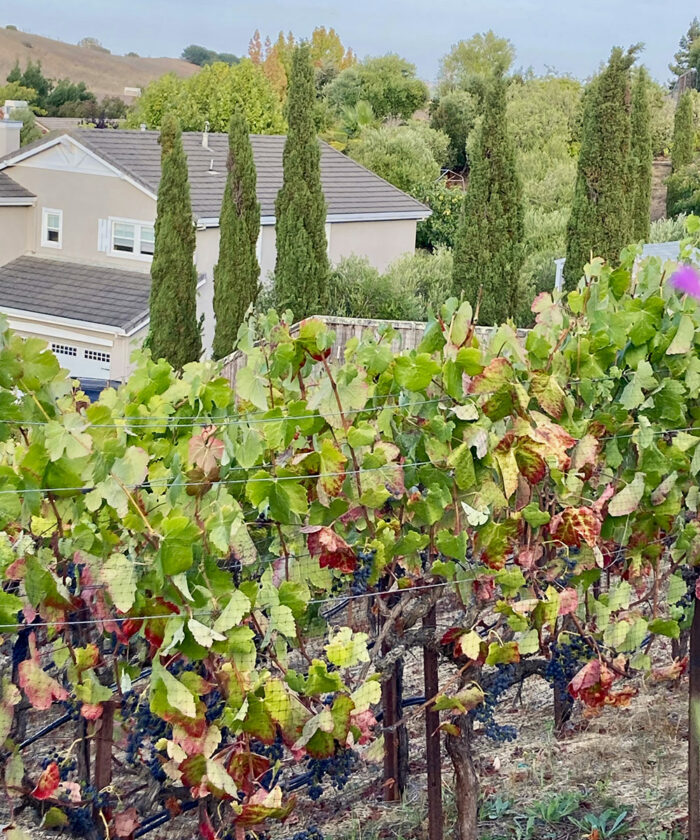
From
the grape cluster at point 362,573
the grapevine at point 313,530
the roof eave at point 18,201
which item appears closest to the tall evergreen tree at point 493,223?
the roof eave at point 18,201

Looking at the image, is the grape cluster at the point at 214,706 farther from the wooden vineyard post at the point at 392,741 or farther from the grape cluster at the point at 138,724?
the wooden vineyard post at the point at 392,741

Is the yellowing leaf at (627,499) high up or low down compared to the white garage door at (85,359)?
up

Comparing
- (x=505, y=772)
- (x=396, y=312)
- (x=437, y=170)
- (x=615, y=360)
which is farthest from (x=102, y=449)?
(x=437, y=170)

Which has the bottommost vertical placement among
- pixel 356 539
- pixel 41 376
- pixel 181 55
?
pixel 356 539

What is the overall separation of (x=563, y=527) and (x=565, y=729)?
1799 mm

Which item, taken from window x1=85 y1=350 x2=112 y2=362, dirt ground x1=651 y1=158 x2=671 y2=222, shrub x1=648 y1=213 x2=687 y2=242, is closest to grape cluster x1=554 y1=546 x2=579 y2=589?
window x1=85 y1=350 x2=112 y2=362

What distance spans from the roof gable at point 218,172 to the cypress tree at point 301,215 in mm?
3266

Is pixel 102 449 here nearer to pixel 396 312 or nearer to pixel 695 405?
pixel 695 405

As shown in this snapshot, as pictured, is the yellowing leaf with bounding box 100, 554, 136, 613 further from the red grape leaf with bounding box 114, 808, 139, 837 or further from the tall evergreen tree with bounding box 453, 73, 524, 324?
the tall evergreen tree with bounding box 453, 73, 524, 324

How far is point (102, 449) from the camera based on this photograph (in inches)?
99.0

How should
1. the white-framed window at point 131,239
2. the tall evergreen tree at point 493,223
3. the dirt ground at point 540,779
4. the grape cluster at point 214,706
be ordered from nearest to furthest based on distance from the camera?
the grape cluster at point 214,706 → the dirt ground at point 540,779 → the tall evergreen tree at point 493,223 → the white-framed window at point 131,239

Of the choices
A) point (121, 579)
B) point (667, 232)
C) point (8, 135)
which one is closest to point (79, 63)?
point (8, 135)

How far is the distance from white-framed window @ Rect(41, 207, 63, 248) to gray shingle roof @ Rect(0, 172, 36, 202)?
18.6 inches

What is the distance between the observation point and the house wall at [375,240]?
23.9 meters
